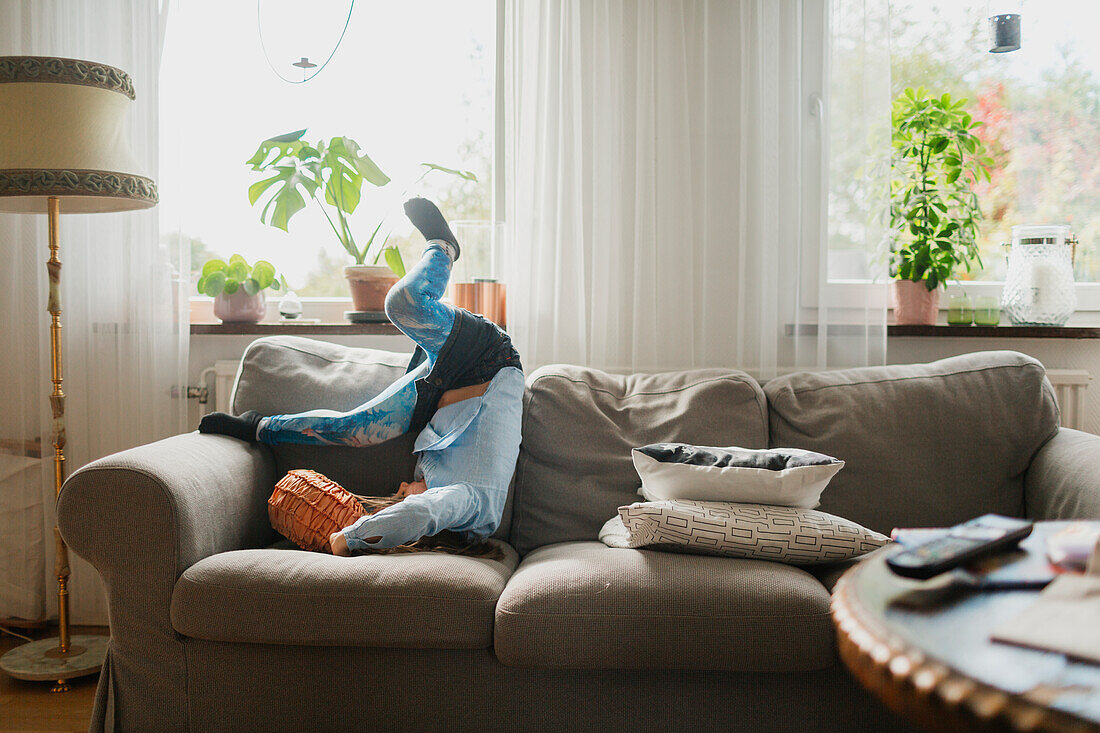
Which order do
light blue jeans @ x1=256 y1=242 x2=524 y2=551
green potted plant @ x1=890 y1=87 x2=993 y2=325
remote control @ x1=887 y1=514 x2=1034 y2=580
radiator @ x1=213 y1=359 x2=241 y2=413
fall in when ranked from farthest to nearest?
1. radiator @ x1=213 y1=359 x2=241 y2=413
2. green potted plant @ x1=890 y1=87 x2=993 y2=325
3. light blue jeans @ x1=256 y1=242 x2=524 y2=551
4. remote control @ x1=887 y1=514 x2=1034 y2=580

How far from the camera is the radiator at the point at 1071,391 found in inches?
92.2

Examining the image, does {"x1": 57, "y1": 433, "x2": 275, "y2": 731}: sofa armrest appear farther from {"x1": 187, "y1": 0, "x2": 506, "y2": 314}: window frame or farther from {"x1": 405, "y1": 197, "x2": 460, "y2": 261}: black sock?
{"x1": 187, "y1": 0, "x2": 506, "y2": 314}: window frame

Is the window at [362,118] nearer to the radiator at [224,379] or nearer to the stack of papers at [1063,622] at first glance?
the radiator at [224,379]

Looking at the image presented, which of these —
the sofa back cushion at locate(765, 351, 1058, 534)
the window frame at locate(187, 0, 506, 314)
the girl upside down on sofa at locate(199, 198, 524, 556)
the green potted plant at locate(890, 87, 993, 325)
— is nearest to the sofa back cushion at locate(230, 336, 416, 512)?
the girl upside down on sofa at locate(199, 198, 524, 556)

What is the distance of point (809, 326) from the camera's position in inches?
95.4

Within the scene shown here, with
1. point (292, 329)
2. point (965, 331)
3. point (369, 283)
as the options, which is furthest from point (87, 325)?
point (965, 331)

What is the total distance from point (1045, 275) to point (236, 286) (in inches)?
97.2

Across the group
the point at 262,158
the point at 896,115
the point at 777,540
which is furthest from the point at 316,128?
the point at 777,540

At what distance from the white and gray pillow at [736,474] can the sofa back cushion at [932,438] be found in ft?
0.95

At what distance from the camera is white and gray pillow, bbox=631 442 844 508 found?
1.68 m

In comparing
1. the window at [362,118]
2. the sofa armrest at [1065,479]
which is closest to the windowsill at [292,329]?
the window at [362,118]

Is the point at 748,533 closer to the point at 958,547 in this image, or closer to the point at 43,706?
the point at 958,547

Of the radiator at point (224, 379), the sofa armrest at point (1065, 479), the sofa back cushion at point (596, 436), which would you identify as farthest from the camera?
the radiator at point (224, 379)

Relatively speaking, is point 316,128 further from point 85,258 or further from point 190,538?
point 190,538
